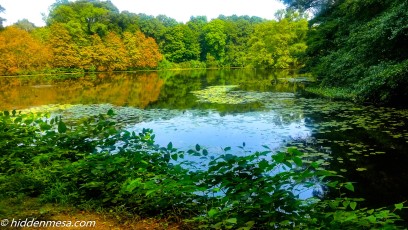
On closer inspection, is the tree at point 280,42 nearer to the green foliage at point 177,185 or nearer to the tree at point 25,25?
the green foliage at point 177,185

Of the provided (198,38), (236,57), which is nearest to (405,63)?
(236,57)

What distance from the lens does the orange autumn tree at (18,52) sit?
Result: 38656 millimetres

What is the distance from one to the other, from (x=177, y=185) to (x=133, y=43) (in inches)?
2194

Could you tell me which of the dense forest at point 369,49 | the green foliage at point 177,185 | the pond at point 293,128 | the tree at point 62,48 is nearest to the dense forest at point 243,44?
the dense forest at point 369,49

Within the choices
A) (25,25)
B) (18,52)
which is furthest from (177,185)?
(25,25)

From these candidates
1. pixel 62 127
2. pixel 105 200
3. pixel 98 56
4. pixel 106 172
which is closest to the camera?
pixel 105 200

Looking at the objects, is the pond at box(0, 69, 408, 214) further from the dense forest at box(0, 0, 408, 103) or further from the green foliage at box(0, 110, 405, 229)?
the dense forest at box(0, 0, 408, 103)

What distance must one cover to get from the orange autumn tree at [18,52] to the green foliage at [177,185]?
4101 cm

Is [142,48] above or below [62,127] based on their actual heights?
above

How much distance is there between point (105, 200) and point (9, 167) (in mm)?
1746

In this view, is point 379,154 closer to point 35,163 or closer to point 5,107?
point 35,163

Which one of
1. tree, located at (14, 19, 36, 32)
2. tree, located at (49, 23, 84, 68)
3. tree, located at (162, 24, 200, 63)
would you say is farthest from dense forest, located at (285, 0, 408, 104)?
tree, located at (14, 19, 36, 32)

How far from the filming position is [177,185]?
2.92 meters

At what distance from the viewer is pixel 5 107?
50.3 feet
